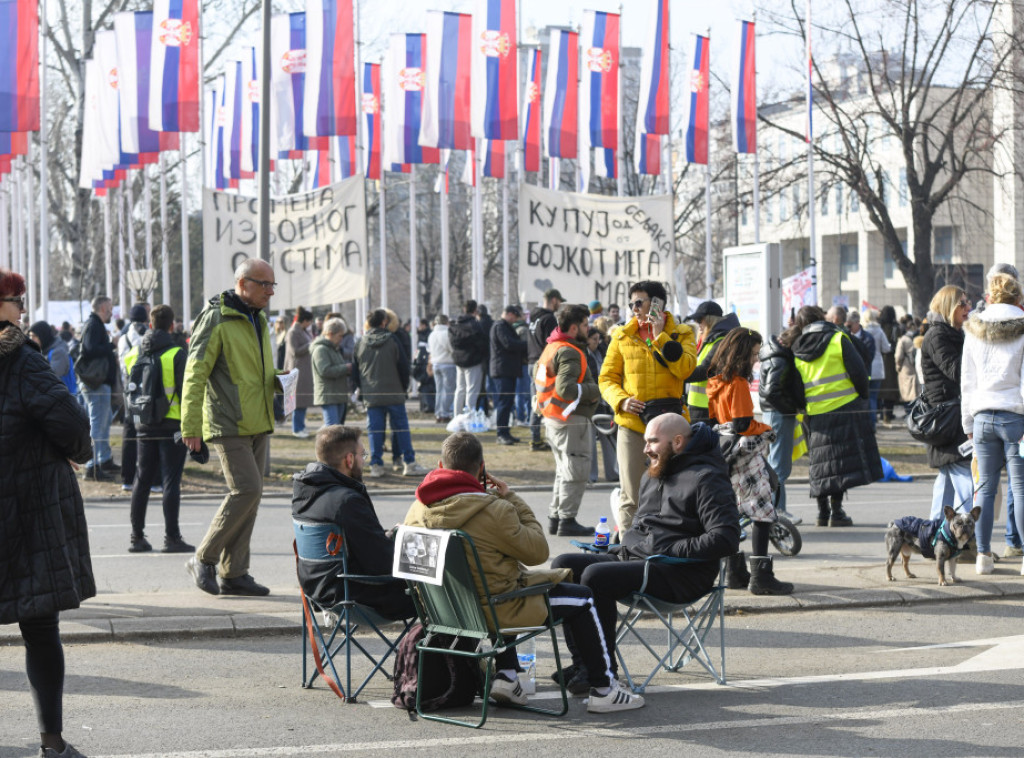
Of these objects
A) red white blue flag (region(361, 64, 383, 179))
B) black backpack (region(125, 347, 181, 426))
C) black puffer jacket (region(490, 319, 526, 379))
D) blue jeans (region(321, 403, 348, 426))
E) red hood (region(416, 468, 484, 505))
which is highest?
red white blue flag (region(361, 64, 383, 179))

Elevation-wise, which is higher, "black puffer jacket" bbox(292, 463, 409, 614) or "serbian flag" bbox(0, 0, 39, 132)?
"serbian flag" bbox(0, 0, 39, 132)

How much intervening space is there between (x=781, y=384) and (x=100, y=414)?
8.14m

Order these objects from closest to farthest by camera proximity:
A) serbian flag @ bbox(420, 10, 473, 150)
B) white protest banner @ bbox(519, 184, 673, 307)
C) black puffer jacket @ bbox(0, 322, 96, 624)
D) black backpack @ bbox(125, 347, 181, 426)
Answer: black puffer jacket @ bbox(0, 322, 96, 624), black backpack @ bbox(125, 347, 181, 426), white protest banner @ bbox(519, 184, 673, 307), serbian flag @ bbox(420, 10, 473, 150)

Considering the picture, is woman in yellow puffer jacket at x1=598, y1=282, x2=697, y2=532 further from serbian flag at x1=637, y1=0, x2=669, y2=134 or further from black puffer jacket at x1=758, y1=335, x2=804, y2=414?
serbian flag at x1=637, y1=0, x2=669, y2=134

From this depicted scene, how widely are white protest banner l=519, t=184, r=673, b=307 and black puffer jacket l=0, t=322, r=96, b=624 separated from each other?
13.8m

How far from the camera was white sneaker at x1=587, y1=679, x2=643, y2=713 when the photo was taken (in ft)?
19.8

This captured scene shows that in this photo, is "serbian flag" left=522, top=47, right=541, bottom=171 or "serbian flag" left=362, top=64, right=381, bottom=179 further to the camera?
"serbian flag" left=362, top=64, right=381, bottom=179

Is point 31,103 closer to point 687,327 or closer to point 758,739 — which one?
point 687,327

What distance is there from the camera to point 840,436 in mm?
12164

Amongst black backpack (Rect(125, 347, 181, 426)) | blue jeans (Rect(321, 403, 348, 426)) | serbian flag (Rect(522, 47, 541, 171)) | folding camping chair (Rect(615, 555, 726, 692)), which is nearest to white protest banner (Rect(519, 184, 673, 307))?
blue jeans (Rect(321, 403, 348, 426))

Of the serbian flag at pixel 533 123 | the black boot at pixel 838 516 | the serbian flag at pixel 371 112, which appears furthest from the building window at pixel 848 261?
the black boot at pixel 838 516

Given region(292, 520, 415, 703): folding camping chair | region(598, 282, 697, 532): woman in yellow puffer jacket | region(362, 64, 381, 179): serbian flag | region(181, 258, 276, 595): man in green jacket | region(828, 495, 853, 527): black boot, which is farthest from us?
region(362, 64, 381, 179): serbian flag

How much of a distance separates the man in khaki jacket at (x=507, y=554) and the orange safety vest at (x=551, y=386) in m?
5.37

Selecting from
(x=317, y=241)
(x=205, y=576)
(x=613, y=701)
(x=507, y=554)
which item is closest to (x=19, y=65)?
(x=317, y=241)
